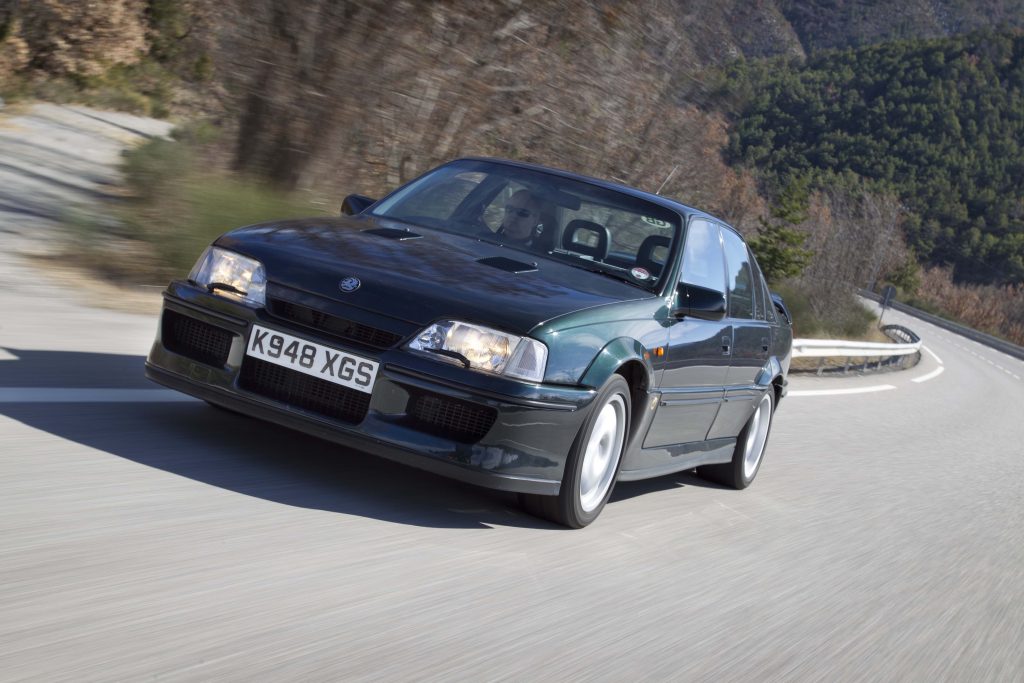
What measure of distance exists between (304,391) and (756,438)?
3.94 metres

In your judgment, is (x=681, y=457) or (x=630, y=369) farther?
(x=681, y=457)

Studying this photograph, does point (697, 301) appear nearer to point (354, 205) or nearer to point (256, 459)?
point (354, 205)

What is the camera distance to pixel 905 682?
4.40 metres

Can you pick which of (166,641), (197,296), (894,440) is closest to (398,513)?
(197,296)

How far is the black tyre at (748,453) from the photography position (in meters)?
7.68

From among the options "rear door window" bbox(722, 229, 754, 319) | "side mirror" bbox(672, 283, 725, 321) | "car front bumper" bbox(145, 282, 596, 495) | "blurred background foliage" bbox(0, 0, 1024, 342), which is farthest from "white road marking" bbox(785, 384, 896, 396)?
"car front bumper" bbox(145, 282, 596, 495)

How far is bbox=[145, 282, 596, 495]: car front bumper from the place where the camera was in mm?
4645

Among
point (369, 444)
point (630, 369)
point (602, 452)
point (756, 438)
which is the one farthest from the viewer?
point (756, 438)

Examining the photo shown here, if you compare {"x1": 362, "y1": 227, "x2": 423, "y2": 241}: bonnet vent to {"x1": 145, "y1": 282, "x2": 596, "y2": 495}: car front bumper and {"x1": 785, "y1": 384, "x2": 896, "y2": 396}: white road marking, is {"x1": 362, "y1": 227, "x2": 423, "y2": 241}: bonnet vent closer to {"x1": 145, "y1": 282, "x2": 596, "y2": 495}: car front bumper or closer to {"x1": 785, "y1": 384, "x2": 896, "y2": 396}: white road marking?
{"x1": 145, "y1": 282, "x2": 596, "y2": 495}: car front bumper

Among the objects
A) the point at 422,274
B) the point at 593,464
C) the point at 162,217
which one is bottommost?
the point at 162,217

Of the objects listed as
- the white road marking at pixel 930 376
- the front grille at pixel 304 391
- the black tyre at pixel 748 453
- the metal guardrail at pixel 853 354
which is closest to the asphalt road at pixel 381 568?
the black tyre at pixel 748 453

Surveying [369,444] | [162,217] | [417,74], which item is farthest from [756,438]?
[417,74]

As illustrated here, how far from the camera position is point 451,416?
468 centimetres

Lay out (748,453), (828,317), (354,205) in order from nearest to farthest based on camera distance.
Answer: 1. (354,205)
2. (748,453)
3. (828,317)
